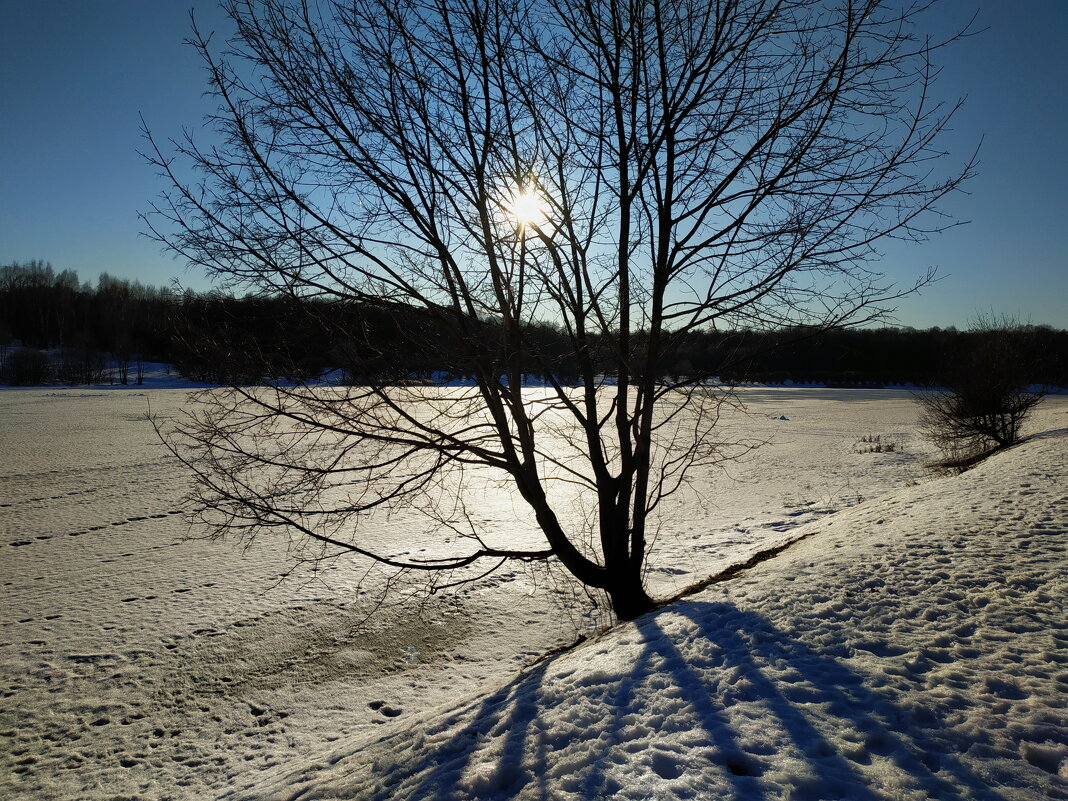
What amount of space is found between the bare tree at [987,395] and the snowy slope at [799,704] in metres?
12.0

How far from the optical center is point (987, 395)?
14.5 metres

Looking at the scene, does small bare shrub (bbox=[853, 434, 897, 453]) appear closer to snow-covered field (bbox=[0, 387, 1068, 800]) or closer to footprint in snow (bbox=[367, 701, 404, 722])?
snow-covered field (bbox=[0, 387, 1068, 800])

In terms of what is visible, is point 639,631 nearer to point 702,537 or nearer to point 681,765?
point 681,765

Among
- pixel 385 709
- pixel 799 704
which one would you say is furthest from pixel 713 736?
pixel 385 709

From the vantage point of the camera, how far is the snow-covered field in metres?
2.39

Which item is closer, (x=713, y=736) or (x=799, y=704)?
(x=713, y=736)

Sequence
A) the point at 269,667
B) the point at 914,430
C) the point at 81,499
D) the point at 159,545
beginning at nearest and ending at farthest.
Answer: the point at 269,667
the point at 159,545
the point at 81,499
the point at 914,430

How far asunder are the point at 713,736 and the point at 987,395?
51.4 feet

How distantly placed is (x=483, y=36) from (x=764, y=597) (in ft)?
14.6

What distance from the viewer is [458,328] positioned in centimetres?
485

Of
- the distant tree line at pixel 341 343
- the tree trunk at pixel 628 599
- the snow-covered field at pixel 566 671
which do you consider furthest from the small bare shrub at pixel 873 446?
the tree trunk at pixel 628 599

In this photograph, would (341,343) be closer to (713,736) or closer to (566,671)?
(566,671)

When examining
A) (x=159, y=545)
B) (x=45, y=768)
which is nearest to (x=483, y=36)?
(x=45, y=768)

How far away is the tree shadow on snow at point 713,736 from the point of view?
2.21 meters
